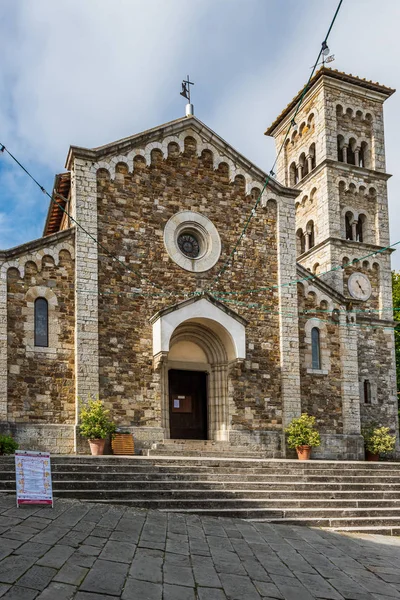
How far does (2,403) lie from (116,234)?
563cm

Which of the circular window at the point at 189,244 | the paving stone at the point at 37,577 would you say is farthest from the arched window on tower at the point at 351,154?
the paving stone at the point at 37,577

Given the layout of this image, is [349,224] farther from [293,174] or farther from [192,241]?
[192,241]

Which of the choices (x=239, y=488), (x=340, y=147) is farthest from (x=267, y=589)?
(x=340, y=147)

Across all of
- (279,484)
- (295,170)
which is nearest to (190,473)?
(279,484)

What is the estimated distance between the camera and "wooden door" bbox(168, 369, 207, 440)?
19203 millimetres

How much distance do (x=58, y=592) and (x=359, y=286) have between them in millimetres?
20702

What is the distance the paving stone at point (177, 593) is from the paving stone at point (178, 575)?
16 centimetres

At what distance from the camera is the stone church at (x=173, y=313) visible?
16.9m

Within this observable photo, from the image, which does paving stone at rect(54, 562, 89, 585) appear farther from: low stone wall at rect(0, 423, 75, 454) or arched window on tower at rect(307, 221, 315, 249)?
arched window on tower at rect(307, 221, 315, 249)

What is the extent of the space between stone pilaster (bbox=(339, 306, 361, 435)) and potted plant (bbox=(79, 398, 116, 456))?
793cm

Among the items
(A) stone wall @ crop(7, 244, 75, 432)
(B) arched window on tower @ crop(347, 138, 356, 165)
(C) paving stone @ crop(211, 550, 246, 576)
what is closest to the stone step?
(C) paving stone @ crop(211, 550, 246, 576)

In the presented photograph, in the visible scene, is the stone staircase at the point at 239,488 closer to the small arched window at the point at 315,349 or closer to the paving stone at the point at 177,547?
the paving stone at the point at 177,547

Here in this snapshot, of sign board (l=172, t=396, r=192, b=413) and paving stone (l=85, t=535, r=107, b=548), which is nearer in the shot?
paving stone (l=85, t=535, r=107, b=548)

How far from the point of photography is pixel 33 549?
7359mm
